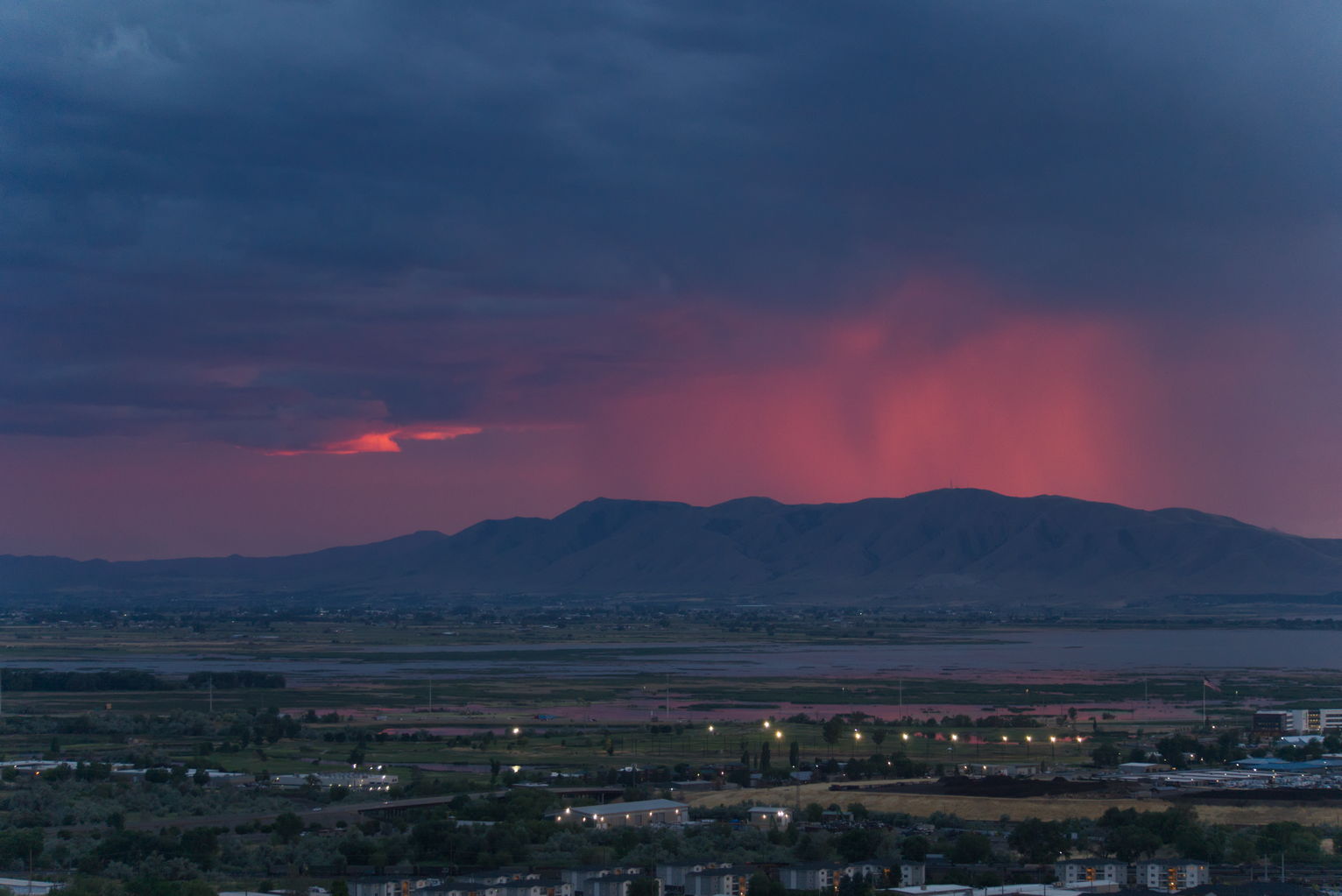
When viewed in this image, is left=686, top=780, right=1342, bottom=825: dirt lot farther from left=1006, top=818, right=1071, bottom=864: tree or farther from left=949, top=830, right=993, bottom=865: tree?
left=949, top=830, right=993, bottom=865: tree

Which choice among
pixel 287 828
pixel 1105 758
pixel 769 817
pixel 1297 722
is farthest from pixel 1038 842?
pixel 1297 722

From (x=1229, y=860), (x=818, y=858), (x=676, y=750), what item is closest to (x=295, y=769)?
(x=676, y=750)

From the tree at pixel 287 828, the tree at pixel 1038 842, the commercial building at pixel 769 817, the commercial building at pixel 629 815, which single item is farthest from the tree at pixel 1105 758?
the tree at pixel 287 828

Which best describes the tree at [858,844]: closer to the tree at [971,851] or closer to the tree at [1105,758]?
the tree at [971,851]

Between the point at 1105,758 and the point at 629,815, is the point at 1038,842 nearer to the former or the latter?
the point at 629,815

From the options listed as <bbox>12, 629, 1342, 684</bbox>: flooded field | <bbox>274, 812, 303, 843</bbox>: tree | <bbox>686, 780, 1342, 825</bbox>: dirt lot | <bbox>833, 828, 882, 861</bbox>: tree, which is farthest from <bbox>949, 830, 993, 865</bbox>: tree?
<bbox>12, 629, 1342, 684</bbox>: flooded field
